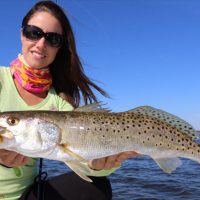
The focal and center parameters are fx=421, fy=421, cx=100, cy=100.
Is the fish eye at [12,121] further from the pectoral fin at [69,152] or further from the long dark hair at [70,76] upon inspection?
the long dark hair at [70,76]

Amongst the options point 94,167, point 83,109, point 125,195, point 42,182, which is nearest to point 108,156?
point 94,167

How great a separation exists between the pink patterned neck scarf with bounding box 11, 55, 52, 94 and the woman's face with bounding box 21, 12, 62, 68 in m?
0.15

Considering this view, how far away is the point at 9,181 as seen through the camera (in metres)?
5.68

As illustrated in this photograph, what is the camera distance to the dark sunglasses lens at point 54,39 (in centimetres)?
607

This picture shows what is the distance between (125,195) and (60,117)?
753cm

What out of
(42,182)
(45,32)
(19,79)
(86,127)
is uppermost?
(45,32)

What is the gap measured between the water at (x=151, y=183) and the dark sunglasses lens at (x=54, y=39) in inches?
256

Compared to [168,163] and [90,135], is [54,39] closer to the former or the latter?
[90,135]

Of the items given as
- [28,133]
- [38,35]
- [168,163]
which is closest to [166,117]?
[168,163]

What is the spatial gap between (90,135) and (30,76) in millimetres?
1849

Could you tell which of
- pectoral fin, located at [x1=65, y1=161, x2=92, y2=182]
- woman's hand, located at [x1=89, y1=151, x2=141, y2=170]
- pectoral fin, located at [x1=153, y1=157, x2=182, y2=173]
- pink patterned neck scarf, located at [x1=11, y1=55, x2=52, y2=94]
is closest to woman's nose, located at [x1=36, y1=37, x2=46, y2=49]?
pink patterned neck scarf, located at [x1=11, y1=55, x2=52, y2=94]

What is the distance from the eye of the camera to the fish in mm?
4793

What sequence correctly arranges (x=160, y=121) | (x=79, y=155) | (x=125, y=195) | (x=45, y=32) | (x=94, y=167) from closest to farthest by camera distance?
(x=79, y=155), (x=160, y=121), (x=94, y=167), (x=45, y=32), (x=125, y=195)

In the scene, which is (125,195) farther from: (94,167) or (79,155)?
(79,155)
